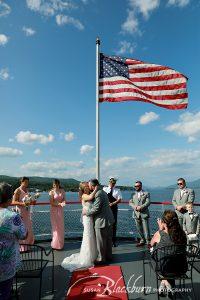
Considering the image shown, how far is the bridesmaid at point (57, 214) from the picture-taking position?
8336mm

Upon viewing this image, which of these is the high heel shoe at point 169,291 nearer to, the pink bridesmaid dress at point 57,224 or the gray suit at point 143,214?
the gray suit at point 143,214

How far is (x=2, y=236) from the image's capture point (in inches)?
132

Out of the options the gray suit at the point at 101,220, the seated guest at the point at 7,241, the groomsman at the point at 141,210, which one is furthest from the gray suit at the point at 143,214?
the seated guest at the point at 7,241

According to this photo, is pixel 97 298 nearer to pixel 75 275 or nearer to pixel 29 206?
pixel 75 275

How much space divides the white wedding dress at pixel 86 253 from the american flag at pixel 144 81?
11.0 ft

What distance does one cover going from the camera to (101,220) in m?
6.97

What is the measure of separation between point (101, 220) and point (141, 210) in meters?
1.97

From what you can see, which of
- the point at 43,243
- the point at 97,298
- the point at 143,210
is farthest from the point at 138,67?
the point at 97,298

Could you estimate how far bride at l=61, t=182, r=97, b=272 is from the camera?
6824 millimetres

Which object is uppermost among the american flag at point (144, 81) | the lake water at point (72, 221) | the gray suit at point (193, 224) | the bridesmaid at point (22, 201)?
the american flag at point (144, 81)

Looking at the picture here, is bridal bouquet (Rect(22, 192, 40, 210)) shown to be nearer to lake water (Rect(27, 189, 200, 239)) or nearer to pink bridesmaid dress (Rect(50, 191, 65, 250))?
lake water (Rect(27, 189, 200, 239))

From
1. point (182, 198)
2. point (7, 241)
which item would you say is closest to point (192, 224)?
point (182, 198)

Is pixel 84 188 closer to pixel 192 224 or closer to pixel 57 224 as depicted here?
pixel 57 224

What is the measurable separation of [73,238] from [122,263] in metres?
3.03
